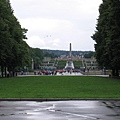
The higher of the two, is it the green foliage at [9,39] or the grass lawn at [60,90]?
the green foliage at [9,39]

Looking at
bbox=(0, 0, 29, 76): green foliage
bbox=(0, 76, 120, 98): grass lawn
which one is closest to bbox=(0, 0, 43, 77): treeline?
bbox=(0, 0, 29, 76): green foliage

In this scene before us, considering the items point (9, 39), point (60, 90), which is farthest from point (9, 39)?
point (60, 90)

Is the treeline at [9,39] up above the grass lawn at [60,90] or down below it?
above

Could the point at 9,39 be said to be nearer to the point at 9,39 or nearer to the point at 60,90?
the point at 9,39

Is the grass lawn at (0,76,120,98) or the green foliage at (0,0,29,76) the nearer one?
the grass lawn at (0,76,120,98)

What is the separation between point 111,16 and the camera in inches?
1935

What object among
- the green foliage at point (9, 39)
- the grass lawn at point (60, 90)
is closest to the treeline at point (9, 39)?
the green foliage at point (9, 39)

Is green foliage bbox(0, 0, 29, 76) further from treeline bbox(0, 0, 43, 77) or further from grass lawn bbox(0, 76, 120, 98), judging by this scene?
grass lawn bbox(0, 76, 120, 98)

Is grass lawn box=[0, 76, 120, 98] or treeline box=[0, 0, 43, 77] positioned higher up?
treeline box=[0, 0, 43, 77]

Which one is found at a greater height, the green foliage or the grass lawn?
the green foliage

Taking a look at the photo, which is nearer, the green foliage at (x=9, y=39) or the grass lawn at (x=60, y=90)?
the grass lawn at (x=60, y=90)

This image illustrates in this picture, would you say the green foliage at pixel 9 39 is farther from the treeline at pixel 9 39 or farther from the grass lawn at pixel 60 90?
the grass lawn at pixel 60 90

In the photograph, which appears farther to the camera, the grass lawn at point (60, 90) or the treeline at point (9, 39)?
the treeline at point (9, 39)

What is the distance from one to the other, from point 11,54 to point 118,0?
26452 mm
